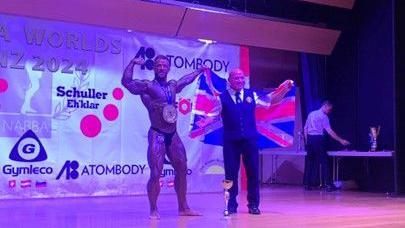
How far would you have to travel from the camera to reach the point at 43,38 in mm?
9086

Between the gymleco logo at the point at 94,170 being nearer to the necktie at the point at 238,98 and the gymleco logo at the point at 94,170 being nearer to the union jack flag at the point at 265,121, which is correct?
the union jack flag at the point at 265,121

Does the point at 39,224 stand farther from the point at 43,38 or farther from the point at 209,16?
the point at 209,16

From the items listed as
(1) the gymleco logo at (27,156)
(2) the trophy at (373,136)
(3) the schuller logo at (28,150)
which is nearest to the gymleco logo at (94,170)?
(1) the gymleco logo at (27,156)

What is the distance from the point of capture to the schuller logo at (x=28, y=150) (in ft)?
28.9

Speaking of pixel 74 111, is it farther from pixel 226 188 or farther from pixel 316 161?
pixel 316 161

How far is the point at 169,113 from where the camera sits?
21.9ft

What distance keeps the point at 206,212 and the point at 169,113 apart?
1366 mm

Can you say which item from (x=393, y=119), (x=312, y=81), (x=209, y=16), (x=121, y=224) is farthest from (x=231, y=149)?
(x=312, y=81)

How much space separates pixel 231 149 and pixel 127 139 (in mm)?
3265

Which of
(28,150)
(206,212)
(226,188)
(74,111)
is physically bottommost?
(206,212)

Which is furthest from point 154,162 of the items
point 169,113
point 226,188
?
point 226,188

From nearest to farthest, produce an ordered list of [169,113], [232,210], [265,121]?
1. [169,113]
2. [232,210]
3. [265,121]

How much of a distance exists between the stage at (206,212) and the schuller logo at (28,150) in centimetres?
67

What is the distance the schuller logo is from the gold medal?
3.16m
